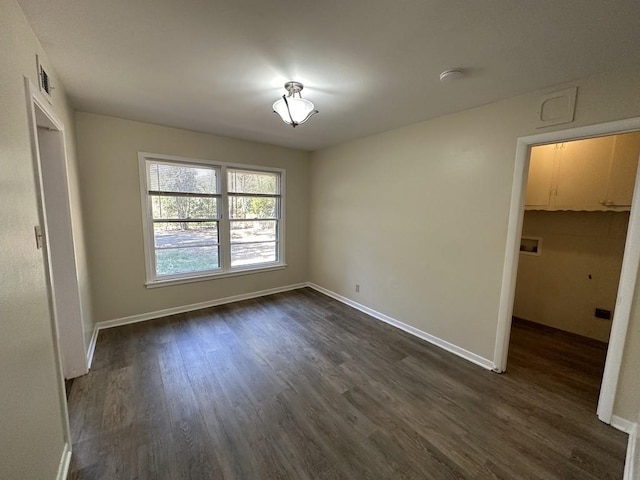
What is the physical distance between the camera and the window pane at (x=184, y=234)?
352 centimetres

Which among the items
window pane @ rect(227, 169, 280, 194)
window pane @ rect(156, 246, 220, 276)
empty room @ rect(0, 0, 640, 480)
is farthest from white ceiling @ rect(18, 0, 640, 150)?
window pane @ rect(156, 246, 220, 276)

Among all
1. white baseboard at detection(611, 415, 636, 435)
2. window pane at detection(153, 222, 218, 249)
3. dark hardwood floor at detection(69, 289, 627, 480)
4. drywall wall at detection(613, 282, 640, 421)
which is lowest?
dark hardwood floor at detection(69, 289, 627, 480)

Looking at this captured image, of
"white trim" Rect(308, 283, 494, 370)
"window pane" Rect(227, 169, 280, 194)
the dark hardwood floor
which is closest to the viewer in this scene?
the dark hardwood floor

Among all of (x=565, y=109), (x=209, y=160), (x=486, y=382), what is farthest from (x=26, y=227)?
(x=565, y=109)

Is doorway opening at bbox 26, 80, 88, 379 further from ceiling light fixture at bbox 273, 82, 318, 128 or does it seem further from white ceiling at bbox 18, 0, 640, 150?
ceiling light fixture at bbox 273, 82, 318, 128

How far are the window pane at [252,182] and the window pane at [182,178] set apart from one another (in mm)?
246

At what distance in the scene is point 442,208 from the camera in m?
2.85

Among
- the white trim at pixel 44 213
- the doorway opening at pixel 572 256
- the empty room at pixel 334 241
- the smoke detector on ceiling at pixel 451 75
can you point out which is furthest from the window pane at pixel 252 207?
the doorway opening at pixel 572 256

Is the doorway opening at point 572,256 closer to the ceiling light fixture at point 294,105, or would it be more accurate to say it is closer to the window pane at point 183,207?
the ceiling light fixture at point 294,105

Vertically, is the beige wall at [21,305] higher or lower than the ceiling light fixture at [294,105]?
lower

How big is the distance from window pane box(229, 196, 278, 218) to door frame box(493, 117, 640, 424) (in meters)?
3.42

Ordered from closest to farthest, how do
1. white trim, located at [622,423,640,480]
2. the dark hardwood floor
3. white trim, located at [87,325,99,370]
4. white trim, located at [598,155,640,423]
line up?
white trim, located at [622,423,640,480]
the dark hardwood floor
white trim, located at [598,155,640,423]
white trim, located at [87,325,99,370]

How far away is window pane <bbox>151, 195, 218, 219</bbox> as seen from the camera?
11.4 ft

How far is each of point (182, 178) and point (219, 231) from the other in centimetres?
91
